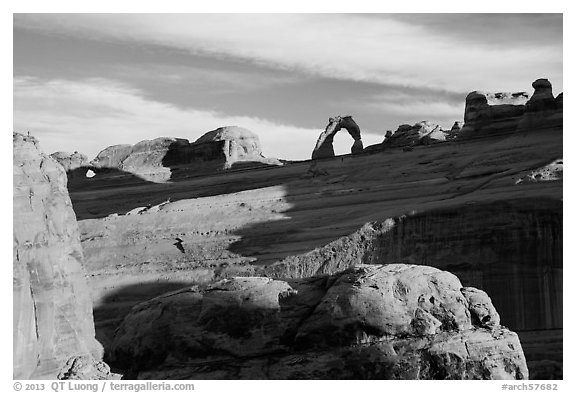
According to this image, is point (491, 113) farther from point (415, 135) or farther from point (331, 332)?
point (331, 332)

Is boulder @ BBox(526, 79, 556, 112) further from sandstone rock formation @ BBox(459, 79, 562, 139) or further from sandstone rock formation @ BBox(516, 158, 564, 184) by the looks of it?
sandstone rock formation @ BBox(516, 158, 564, 184)

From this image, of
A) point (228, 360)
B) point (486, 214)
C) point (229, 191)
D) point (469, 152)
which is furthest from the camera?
point (229, 191)

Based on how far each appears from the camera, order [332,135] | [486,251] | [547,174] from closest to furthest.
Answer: [486,251], [547,174], [332,135]

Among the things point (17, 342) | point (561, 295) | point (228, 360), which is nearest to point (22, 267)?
point (17, 342)

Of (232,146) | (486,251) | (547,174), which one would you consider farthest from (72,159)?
(486,251)

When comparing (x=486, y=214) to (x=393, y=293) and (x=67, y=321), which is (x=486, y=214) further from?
(x=67, y=321)

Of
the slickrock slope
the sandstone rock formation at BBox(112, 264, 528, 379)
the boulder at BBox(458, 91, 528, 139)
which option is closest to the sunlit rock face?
the slickrock slope
